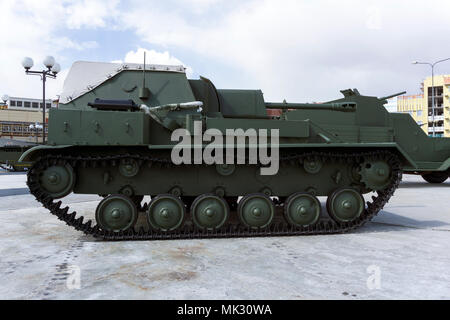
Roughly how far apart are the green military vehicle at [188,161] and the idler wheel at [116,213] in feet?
0.07

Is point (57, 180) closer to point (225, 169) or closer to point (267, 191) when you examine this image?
point (225, 169)

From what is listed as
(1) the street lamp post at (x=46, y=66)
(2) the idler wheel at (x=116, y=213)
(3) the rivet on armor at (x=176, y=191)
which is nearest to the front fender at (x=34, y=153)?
(2) the idler wheel at (x=116, y=213)

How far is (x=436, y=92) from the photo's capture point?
94.8 m

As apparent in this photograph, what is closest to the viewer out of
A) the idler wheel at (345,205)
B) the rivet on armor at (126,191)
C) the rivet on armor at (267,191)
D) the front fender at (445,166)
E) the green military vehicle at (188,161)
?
the green military vehicle at (188,161)

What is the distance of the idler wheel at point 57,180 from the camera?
22.0 feet

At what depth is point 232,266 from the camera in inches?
210

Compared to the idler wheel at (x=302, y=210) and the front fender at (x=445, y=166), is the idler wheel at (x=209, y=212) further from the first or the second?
the front fender at (x=445, y=166)

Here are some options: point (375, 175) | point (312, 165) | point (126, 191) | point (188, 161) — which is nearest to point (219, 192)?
point (188, 161)

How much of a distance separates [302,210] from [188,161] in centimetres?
266

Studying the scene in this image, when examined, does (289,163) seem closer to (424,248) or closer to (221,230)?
(221,230)

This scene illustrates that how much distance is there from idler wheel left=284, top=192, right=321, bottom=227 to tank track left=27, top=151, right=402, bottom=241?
14 cm

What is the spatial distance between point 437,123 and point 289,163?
106880 millimetres
